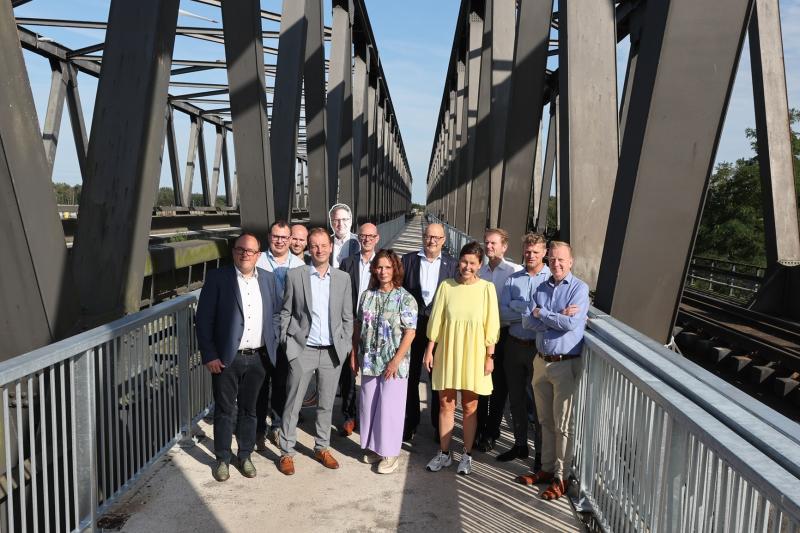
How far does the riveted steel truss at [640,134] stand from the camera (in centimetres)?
402

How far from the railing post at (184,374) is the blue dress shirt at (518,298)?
2.46 meters

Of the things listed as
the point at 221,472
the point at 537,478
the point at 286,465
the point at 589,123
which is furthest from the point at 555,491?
the point at 589,123

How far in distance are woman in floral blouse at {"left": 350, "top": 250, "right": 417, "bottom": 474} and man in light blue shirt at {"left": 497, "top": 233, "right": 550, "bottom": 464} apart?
2.46 ft

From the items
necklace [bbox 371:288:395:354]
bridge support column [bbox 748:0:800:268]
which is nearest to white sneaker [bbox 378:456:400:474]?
necklace [bbox 371:288:395:354]

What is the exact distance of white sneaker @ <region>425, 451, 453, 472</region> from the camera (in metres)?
4.82

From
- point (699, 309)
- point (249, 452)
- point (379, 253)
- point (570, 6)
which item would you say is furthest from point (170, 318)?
point (699, 309)

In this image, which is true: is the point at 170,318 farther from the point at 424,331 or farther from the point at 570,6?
the point at 570,6

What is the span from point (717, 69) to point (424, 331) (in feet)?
9.23

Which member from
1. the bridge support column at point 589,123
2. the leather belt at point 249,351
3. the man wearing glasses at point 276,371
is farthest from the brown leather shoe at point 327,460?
the bridge support column at point 589,123

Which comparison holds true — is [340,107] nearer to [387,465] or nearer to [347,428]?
[347,428]

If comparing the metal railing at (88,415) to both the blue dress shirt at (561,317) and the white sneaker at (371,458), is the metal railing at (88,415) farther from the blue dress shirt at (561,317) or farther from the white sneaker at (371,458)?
the blue dress shirt at (561,317)

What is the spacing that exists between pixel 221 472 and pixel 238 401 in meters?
0.50

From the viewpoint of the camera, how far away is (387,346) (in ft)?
16.0

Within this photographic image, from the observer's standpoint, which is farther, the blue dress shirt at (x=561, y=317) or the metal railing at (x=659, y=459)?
the blue dress shirt at (x=561, y=317)
